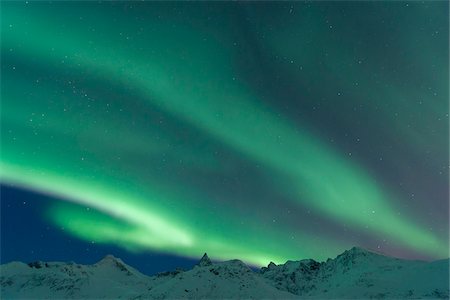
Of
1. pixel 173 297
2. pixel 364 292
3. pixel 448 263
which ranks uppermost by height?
pixel 448 263

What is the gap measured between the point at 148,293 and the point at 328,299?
7754 cm

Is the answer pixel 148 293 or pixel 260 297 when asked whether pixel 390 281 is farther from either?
pixel 148 293

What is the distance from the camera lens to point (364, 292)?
187750 millimetres

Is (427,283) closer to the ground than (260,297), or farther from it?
farther from it

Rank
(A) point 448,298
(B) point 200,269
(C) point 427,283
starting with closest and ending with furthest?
1. (A) point 448,298
2. (C) point 427,283
3. (B) point 200,269

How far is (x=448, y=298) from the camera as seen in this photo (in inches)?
5758

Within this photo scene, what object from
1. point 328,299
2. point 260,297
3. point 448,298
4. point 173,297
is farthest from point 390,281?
point 173,297

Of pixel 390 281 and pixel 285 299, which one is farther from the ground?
pixel 390 281

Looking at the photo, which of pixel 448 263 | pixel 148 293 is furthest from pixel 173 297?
pixel 448 263

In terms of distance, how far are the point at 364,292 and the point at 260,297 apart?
149ft

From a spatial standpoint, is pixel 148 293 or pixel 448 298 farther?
pixel 148 293

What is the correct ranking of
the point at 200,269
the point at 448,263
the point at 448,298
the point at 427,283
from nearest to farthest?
1. the point at 448,298
2. the point at 427,283
3. the point at 448,263
4. the point at 200,269

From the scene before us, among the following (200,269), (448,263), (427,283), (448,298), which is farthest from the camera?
(200,269)

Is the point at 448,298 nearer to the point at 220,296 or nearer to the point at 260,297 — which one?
the point at 260,297
